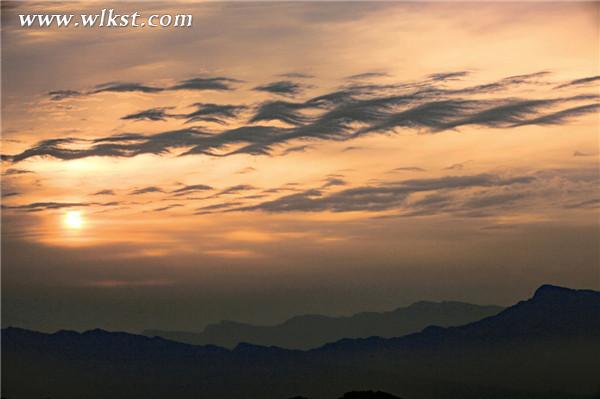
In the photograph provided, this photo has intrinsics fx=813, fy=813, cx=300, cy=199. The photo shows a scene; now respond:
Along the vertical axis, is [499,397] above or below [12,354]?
below

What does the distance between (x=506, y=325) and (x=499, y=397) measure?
1510 inches

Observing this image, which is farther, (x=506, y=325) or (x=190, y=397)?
(x=506, y=325)

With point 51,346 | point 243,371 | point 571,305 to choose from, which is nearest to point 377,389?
point 243,371

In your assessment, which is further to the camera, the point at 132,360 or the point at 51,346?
the point at 132,360

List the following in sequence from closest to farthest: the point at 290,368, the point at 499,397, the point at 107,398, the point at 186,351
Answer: the point at 499,397, the point at 107,398, the point at 290,368, the point at 186,351

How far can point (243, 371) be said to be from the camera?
14750 centimetres

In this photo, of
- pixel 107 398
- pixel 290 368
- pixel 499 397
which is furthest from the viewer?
pixel 290 368

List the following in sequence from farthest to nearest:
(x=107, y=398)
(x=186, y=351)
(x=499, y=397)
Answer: (x=186, y=351)
(x=107, y=398)
(x=499, y=397)

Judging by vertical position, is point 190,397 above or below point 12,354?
below

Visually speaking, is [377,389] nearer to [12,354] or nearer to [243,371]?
[243,371]

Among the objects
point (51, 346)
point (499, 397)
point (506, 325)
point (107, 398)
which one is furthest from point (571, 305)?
point (51, 346)

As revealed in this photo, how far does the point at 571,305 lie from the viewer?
11806 cm

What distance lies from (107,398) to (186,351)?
148 feet

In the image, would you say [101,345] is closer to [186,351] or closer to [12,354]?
[12,354]
